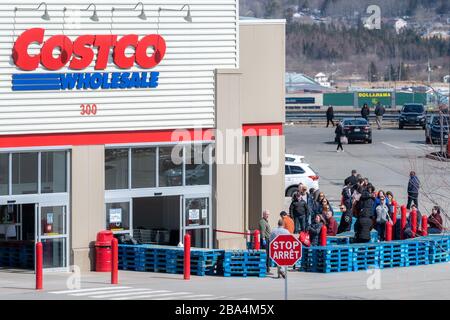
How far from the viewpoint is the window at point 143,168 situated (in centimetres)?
2895

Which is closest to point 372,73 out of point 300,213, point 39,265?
point 300,213

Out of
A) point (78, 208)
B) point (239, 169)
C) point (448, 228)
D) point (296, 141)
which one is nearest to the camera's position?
point (78, 208)

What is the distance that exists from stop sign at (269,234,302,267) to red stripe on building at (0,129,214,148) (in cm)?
736

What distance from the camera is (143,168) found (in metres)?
29.1

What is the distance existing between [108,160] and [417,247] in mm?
7749

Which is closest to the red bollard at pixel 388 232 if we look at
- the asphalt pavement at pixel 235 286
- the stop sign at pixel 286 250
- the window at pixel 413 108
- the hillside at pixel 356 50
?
the asphalt pavement at pixel 235 286

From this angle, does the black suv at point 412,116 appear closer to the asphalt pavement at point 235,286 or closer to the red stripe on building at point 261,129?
the red stripe on building at point 261,129

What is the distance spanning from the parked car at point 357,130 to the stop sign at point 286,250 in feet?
128

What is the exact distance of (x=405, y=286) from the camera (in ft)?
85.7

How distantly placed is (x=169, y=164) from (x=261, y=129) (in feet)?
9.01

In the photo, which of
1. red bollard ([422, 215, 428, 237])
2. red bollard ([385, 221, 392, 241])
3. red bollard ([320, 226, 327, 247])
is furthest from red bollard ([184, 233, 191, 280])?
red bollard ([422, 215, 428, 237])

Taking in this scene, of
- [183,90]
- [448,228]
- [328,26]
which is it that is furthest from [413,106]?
[328,26]

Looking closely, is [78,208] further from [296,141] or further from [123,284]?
[296,141]

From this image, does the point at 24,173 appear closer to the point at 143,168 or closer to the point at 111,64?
the point at 143,168
